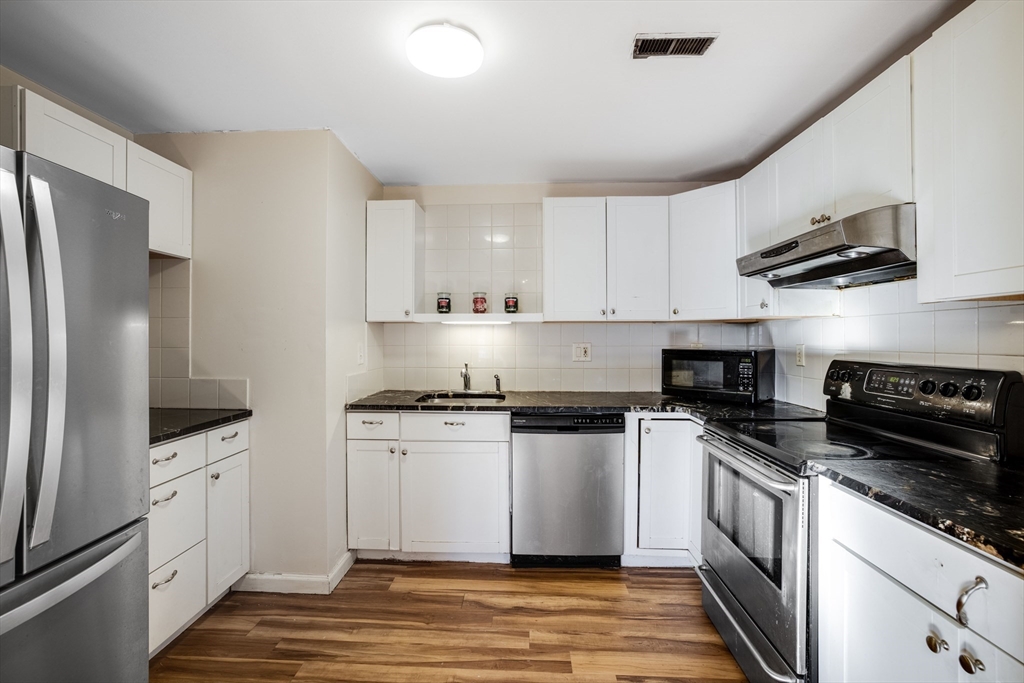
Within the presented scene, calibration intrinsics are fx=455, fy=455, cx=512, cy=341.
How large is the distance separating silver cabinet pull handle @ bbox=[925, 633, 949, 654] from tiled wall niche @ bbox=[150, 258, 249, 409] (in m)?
2.67

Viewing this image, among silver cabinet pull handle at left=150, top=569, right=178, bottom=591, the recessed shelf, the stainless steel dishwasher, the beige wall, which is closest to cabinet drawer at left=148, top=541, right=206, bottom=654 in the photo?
silver cabinet pull handle at left=150, top=569, right=178, bottom=591

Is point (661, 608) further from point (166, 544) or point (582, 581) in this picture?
point (166, 544)

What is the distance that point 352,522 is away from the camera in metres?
2.58

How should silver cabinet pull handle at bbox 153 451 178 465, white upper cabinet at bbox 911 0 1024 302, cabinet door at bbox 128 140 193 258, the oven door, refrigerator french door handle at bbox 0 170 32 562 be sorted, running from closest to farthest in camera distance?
refrigerator french door handle at bbox 0 170 32 562, white upper cabinet at bbox 911 0 1024 302, the oven door, silver cabinet pull handle at bbox 153 451 178 465, cabinet door at bbox 128 140 193 258

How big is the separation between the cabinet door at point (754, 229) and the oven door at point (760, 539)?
2.53 ft

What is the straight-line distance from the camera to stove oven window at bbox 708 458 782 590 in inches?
60.1

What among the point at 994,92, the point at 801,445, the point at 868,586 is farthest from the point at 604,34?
the point at 868,586

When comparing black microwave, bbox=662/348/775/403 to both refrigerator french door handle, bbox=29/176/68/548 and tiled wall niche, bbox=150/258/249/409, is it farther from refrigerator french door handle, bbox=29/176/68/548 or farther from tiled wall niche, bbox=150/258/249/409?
refrigerator french door handle, bbox=29/176/68/548

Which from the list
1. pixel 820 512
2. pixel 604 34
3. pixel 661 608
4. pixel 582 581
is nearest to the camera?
pixel 820 512

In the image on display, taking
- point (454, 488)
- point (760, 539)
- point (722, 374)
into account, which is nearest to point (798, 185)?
point (722, 374)

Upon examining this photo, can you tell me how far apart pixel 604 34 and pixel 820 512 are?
173 cm

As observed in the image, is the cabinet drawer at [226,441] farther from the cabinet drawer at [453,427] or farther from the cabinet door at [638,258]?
the cabinet door at [638,258]

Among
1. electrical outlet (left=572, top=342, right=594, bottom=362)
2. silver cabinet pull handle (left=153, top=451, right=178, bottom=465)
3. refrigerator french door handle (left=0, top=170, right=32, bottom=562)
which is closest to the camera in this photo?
refrigerator french door handle (left=0, top=170, right=32, bottom=562)

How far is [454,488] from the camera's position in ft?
8.46
